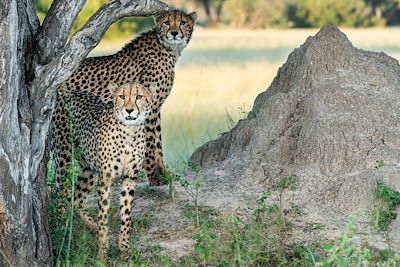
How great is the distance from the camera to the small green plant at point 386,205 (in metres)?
5.89

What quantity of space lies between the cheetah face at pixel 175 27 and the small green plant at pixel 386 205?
1821 mm

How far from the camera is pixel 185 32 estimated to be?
23.5 feet

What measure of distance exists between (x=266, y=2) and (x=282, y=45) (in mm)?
16300

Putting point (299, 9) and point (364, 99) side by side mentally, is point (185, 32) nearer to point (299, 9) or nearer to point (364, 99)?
point (364, 99)

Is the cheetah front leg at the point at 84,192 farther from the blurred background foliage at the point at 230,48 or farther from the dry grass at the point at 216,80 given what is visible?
the dry grass at the point at 216,80

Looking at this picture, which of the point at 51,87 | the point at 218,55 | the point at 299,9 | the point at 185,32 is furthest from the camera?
the point at 299,9

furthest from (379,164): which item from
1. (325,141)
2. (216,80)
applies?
(216,80)

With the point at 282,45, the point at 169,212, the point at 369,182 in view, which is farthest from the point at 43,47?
the point at 282,45

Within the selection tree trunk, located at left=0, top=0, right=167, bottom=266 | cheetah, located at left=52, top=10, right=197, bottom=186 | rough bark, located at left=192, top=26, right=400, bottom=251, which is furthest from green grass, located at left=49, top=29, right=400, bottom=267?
cheetah, located at left=52, top=10, right=197, bottom=186

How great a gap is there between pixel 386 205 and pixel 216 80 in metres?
11.7

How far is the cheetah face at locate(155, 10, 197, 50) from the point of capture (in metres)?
7.12

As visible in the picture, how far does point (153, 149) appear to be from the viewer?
719cm

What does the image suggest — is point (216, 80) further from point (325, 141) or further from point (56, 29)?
point (56, 29)

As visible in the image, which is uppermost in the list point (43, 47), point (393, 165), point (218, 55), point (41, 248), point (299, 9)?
point (299, 9)
